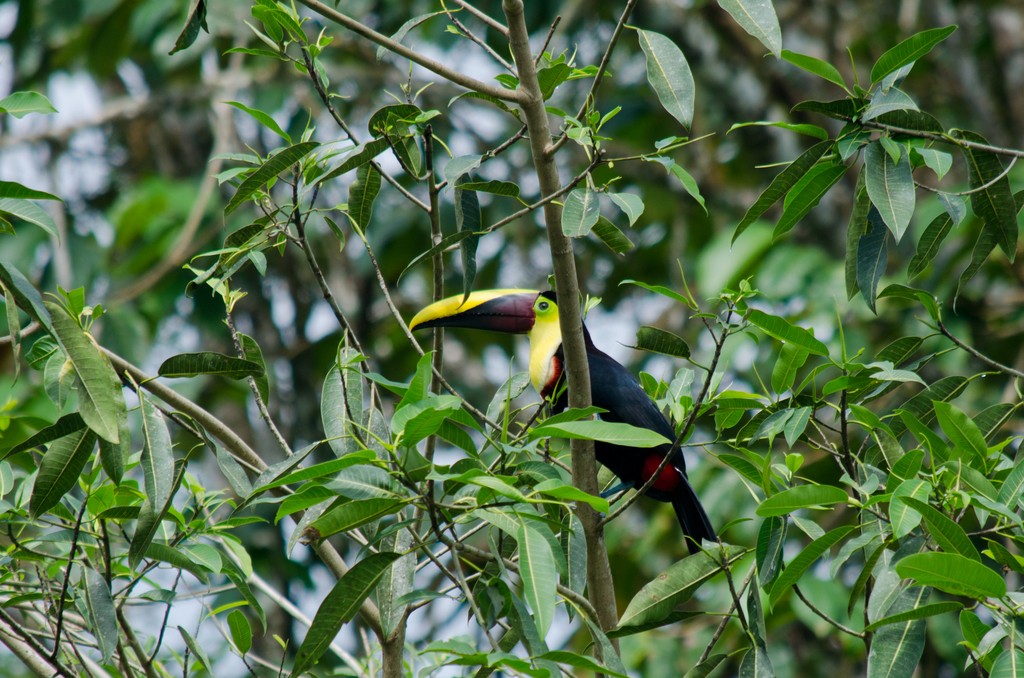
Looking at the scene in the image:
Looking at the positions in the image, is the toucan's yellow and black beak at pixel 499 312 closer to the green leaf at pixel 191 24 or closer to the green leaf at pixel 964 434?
the green leaf at pixel 191 24

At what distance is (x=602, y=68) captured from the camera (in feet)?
6.70

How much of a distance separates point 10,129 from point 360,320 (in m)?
2.93

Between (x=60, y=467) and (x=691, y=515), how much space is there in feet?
6.15

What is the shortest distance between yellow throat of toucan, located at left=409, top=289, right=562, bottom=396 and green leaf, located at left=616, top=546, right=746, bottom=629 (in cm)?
111

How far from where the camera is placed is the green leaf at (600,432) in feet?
5.92

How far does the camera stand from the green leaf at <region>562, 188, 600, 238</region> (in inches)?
80.3

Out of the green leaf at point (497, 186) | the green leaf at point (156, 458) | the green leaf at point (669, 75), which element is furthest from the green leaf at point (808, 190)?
the green leaf at point (156, 458)

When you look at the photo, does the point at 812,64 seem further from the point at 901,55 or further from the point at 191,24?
the point at 191,24

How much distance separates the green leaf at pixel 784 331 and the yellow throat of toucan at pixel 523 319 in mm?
1157

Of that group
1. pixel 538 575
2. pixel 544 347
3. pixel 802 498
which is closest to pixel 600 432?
pixel 538 575

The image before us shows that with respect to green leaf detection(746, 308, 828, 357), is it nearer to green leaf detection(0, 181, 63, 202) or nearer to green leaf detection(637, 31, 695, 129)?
green leaf detection(637, 31, 695, 129)

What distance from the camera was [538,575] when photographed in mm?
1692

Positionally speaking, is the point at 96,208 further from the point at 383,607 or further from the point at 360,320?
the point at 383,607

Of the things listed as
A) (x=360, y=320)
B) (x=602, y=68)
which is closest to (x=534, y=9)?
(x=360, y=320)
